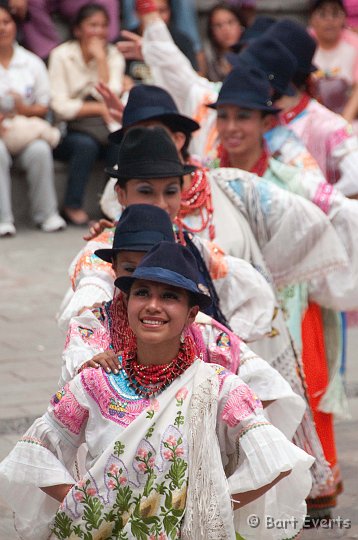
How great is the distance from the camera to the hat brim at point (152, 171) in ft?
14.1

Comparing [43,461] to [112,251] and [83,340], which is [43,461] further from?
[112,251]

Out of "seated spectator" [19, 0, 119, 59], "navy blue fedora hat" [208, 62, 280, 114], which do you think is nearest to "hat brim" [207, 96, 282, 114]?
"navy blue fedora hat" [208, 62, 280, 114]

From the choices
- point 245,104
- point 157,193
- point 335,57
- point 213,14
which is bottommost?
point 335,57

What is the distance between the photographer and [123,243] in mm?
3918

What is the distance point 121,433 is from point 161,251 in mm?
492

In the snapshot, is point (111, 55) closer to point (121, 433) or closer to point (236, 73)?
point (236, 73)

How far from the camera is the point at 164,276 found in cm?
348

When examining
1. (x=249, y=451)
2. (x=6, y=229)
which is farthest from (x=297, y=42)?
(x=6, y=229)

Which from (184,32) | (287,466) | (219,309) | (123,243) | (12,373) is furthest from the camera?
(184,32)

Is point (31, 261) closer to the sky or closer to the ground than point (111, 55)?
closer to the ground

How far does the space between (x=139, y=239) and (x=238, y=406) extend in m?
0.65

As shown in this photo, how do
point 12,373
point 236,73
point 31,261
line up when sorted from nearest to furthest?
point 236,73 → point 12,373 → point 31,261

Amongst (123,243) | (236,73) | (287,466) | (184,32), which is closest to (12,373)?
(236,73)

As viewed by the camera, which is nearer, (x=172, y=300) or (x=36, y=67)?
(x=172, y=300)
